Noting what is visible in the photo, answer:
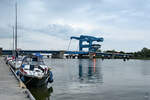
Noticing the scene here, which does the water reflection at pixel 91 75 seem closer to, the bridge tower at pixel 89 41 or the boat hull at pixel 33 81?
the boat hull at pixel 33 81

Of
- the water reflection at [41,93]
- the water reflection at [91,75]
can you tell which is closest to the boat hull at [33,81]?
the water reflection at [41,93]

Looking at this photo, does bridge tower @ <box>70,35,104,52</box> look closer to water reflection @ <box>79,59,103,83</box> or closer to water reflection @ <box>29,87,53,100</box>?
water reflection @ <box>79,59,103,83</box>

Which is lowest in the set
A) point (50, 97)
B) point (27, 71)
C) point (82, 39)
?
point (50, 97)

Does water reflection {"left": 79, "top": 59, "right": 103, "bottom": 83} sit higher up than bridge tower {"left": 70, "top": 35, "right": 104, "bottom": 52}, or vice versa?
bridge tower {"left": 70, "top": 35, "right": 104, "bottom": 52}

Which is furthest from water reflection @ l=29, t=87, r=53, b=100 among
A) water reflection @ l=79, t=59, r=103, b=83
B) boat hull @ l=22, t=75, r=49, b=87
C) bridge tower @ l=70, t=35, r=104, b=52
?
bridge tower @ l=70, t=35, r=104, b=52

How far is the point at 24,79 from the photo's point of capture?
20609 mm

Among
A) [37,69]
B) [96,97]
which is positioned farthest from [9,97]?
[37,69]

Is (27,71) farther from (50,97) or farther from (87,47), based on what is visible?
(87,47)

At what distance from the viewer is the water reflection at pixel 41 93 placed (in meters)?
17.6

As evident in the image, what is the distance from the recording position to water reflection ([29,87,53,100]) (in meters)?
17.6

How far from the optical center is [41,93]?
19094mm

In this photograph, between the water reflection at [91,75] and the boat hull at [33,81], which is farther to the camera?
the water reflection at [91,75]

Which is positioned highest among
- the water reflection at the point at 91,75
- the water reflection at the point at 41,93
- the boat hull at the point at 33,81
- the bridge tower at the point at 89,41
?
Result: the bridge tower at the point at 89,41

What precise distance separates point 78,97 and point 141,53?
19052cm
